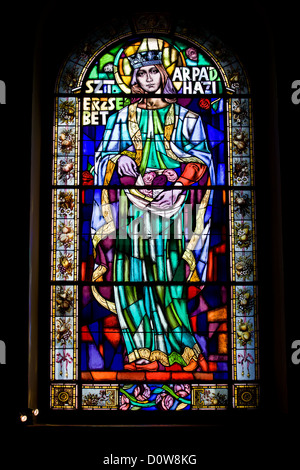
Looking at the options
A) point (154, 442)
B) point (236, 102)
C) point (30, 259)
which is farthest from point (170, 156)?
point (154, 442)

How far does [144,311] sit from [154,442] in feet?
3.27

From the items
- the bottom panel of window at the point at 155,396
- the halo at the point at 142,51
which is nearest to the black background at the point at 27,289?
the bottom panel of window at the point at 155,396

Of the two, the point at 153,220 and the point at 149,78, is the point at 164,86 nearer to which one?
the point at 149,78

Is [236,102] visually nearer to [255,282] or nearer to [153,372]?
[255,282]

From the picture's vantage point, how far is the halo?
523cm

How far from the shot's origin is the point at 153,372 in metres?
4.81

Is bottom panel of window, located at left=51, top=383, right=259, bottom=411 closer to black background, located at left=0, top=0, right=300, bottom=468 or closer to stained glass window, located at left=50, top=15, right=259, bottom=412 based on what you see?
stained glass window, located at left=50, top=15, right=259, bottom=412

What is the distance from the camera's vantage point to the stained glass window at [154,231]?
4.81m

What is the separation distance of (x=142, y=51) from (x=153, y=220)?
4.93ft

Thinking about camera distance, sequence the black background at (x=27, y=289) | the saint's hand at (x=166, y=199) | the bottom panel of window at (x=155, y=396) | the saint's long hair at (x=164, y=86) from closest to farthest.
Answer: the black background at (x=27, y=289) → the bottom panel of window at (x=155, y=396) → the saint's hand at (x=166, y=199) → the saint's long hair at (x=164, y=86)

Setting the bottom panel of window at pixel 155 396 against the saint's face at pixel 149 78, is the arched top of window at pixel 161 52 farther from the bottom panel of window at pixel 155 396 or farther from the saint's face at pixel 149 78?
the bottom panel of window at pixel 155 396

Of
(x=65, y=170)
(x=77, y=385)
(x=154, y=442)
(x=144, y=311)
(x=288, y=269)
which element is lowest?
(x=154, y=442)

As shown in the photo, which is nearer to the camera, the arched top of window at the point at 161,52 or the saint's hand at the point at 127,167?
the saint's hand at the point at 127,167

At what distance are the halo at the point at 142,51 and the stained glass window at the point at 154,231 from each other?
0.5 inches
